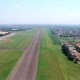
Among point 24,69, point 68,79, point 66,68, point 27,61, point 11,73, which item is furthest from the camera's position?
point 27,61

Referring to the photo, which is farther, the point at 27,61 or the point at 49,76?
the point at 27,61

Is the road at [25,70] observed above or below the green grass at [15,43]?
above

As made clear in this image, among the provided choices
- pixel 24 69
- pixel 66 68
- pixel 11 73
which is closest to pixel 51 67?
pixel 66 68

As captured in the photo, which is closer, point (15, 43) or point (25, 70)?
point (25, 70)

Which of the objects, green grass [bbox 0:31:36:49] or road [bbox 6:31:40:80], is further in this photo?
green grass [bbox 0:31:36:49]

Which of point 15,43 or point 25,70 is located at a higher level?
point 25,70

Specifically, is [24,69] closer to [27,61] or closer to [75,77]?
[27,61]

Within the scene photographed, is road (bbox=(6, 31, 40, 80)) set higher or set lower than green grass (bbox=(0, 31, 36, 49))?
higher

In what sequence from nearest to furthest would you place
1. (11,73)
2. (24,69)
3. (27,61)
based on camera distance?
(11,73), (24,69), (27,61)

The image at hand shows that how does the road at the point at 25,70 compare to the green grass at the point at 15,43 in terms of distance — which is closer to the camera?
the road at the point at 25,70
